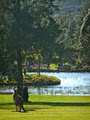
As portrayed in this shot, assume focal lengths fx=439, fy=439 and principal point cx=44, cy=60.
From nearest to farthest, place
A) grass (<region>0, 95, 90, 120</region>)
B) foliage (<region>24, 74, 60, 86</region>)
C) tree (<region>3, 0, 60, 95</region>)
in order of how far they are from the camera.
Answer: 1. grass (<region>0, 95, 90, 120</region>)
2. tree (<region>3, 0, 60, 95</region>)
3. foliage (<region>24, 74, 60, 86</region>)

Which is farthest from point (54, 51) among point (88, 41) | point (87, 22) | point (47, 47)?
point (88, 41)

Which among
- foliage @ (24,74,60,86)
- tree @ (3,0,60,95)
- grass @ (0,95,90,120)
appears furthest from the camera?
foliage @ (24,74,60,86)

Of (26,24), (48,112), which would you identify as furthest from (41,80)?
(48,112)

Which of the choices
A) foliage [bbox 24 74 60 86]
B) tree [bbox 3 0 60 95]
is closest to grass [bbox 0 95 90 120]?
tree [bbox 3 0 60 95]

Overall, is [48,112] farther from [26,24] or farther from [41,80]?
[41,80]

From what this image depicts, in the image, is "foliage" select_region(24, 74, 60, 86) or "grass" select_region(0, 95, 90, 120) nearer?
"grass" select_region(0, 95, 90, 120)

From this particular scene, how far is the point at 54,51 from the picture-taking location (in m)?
39.7

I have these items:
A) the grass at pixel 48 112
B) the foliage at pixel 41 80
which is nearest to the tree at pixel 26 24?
the grass at pixel 48 112

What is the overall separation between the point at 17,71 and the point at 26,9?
5.74m

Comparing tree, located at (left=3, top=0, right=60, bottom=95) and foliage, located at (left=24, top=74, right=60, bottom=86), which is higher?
tree, located at (left=3, top=0, right=60, bottom=95)

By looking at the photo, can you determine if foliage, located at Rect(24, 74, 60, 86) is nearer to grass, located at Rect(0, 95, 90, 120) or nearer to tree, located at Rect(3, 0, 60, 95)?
tree, located at Rect(3, 0, 60, 95)

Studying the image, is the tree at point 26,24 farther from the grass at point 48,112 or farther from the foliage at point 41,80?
the foliage at point 41,80

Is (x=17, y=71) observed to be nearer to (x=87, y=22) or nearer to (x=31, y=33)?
(x=31, y=33)

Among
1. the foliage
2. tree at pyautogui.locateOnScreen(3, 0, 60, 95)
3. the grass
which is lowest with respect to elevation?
the foliage
